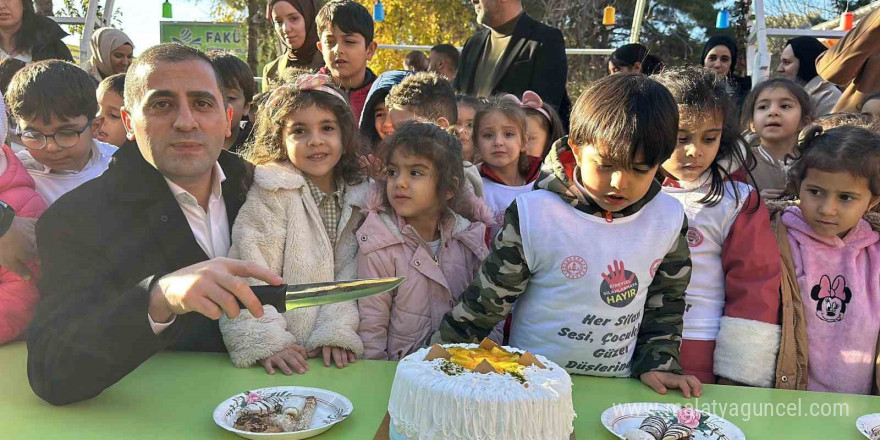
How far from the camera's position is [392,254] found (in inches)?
92.8

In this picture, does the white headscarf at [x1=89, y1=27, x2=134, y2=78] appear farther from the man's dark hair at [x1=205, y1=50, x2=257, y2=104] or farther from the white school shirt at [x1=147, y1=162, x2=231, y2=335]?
the white school shirt at [x1=147, y1=162, x2=231, y2=335]

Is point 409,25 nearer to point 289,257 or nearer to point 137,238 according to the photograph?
point 289,257

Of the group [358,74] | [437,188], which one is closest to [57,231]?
[437,188]

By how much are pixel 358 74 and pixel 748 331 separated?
8.63ft

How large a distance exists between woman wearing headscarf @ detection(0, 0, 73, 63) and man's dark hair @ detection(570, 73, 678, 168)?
4.03 m

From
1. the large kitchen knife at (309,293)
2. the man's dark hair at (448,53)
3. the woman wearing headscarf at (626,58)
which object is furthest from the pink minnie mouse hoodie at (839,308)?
the man's dark hair at (448,53)

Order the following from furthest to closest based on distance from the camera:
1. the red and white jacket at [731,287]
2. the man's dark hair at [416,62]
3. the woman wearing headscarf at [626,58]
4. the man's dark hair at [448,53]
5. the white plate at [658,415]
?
the man's dark hair at [416,62] < the man's dark hair at [448,53] < the woman wearing headscarf at [626,58] < the red and white jacket at [731,287] < the white plate at [658,415]

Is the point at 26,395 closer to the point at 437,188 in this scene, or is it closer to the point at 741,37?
the point at 437,188

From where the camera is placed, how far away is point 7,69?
3748mm

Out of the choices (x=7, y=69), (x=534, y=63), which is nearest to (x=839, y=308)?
(x=534, y=63)

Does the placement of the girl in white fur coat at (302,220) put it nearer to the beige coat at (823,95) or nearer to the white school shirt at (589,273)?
the white school shirt at (589,273)

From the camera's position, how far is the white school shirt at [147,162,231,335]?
2021mm

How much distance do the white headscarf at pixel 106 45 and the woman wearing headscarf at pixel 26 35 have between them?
442mm

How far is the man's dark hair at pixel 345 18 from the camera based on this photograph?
367cm
